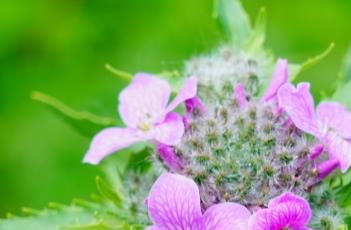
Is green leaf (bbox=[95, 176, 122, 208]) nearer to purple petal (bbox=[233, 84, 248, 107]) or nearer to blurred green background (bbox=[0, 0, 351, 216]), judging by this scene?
purple petal (bbox=[233, 84, 248, 107])

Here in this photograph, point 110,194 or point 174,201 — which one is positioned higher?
point 110,194

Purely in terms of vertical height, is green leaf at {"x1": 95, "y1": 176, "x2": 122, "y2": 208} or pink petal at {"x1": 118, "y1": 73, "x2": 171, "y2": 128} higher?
Result: pink petal at {"x1": 118, "y1": 73, "x2": 171, "y2": 128}

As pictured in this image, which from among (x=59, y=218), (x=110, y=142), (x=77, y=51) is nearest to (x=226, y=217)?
(x=110, y=142)

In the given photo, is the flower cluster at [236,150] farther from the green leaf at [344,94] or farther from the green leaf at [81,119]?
the green leaf at [344,94]

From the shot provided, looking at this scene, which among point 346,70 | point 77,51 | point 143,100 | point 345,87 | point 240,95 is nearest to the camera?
point 240,95

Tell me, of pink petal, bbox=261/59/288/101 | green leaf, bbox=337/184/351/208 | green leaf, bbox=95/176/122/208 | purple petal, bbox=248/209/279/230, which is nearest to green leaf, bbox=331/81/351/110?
green leaf, bbox=337/184/351/208

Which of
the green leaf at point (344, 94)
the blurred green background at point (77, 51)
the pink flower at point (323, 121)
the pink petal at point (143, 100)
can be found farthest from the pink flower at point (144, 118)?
the blurred green background at point (77, 51)

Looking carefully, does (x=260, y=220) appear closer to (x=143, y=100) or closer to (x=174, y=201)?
(x=174, y=201)
